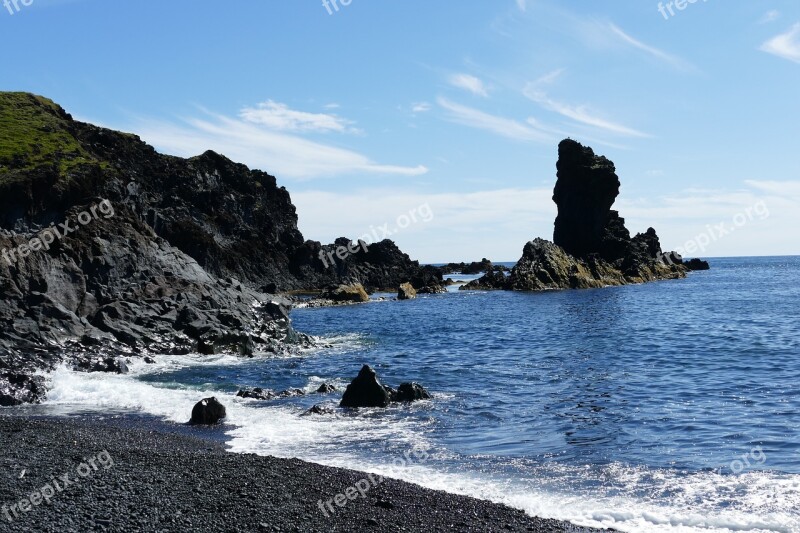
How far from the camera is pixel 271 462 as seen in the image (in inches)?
664

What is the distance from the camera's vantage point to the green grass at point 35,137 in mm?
98744

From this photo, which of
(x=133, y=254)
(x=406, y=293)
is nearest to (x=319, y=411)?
(x=133, y=254)

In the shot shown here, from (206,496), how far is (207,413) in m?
9.86

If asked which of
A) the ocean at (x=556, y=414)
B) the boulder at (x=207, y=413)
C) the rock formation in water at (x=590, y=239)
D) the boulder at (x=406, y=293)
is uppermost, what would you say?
the rock formation in water at (x=590, y=239)

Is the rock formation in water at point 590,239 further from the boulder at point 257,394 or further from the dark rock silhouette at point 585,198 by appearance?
the boulder at point 257,394

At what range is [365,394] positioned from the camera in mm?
26844

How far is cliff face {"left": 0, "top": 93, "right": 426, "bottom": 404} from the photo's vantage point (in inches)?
1439

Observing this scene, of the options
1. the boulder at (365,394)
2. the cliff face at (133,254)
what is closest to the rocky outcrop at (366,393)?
the boulder at (365,394)

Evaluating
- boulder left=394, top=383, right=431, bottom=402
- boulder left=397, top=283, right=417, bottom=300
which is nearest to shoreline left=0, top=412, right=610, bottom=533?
boulder left=394, top=383, right=431, bottom=402

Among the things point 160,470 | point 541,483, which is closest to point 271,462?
point 160,470

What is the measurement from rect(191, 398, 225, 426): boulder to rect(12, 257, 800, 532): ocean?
688 mm

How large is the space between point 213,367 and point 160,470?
73.3ft

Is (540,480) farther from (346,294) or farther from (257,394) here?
(346,294)

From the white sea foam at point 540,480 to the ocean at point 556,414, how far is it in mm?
61
